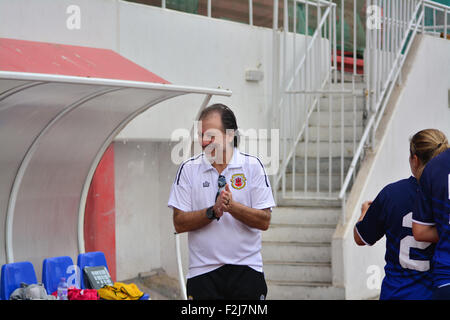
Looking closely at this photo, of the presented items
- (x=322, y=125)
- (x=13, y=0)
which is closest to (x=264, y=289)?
(x=13, y=0)

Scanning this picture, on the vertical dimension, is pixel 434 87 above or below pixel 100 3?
below

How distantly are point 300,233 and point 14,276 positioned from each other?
3.75 meters

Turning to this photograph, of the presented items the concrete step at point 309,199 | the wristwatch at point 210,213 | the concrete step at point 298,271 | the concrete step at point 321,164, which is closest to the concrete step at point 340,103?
the concrete step at point 321,164

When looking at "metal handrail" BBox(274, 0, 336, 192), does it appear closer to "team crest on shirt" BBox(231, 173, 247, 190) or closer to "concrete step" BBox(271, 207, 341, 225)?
"concrete step" BBox(271, 207, 341, 225)

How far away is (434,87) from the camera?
9742mm

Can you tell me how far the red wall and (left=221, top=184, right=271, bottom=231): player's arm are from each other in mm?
3135

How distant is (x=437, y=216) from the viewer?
10.0 ft

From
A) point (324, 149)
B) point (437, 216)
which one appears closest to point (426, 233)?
point (437, 216)

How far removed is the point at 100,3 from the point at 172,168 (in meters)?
1.79

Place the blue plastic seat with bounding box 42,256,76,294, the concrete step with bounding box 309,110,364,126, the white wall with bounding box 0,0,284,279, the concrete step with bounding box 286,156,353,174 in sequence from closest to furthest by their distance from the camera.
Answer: the blue plastic seat with bounding box 42,256,76,294 < the white wall with bounding box 0,0,284,279 < the concrete step with bounding box 286,156,353,174 < the concrete step with bounding box 309,110,364,126

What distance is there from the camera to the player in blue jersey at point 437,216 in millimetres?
3006

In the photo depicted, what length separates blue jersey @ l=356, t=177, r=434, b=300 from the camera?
3273 mm

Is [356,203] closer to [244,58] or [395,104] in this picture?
[395,104]

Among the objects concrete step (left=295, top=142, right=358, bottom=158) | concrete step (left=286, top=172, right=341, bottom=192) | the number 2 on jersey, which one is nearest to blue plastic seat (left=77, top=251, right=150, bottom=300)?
the number 2 on jersey
